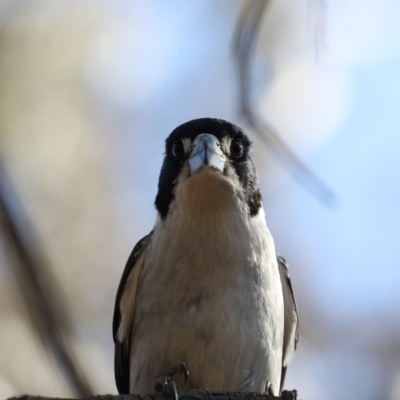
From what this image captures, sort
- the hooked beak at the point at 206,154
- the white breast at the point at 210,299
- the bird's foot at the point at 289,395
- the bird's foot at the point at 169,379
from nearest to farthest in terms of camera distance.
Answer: the bird's foot at the point at 169,379 → the bird's foot at the point at 289,395 → the white breast at the point at 210,299 → the hooked beak at the point at 206,154

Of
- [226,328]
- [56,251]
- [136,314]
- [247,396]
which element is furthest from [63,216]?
[247,396]

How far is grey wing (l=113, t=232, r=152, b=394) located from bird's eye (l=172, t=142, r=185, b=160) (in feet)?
1.46

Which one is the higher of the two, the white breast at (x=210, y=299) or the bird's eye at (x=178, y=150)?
the bird's eye at (x=178, y=150)

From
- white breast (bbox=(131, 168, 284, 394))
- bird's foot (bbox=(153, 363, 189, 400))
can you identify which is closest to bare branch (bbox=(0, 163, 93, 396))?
bird's foot (bbox=(153, 363, 189, 400))

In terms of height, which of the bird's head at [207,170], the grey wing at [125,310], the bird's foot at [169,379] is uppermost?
the bird's head at [207,170]

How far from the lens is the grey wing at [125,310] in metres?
3.40

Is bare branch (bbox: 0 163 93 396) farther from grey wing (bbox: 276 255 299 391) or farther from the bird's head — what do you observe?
grey wing (bbox: 276 255 299 391)

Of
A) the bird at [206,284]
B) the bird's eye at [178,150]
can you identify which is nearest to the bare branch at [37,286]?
the bird at [206,284]

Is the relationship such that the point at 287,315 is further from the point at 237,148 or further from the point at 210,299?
the point at 237,148

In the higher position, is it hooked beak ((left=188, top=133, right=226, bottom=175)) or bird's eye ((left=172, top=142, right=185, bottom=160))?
bird's eye ((left=172, top=142, right=185, bottom=160))

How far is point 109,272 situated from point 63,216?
23.6 inches

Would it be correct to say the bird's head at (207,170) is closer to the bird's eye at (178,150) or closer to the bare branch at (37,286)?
the bird's eye at (178,150)

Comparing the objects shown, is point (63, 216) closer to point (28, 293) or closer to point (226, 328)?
point (226, 328)

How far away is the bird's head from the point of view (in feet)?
10.7
